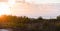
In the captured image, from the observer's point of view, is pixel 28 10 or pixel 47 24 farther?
pixel 28 10

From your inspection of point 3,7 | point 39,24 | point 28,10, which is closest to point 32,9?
point 28,10

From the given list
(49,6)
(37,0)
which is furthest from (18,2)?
(49,6)

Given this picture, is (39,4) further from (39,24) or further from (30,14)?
(39,24)

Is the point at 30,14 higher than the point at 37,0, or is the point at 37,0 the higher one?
the point at 37,0

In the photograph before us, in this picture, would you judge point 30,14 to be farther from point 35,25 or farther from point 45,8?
point 35,25

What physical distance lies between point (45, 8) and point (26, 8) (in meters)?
0.37

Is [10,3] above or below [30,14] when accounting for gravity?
above

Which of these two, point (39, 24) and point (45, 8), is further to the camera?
point (45, 8)

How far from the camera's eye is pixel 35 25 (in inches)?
75.4

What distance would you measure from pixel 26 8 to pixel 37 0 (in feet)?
0.88

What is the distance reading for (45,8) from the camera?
3.26m

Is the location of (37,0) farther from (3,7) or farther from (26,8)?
(3,7)

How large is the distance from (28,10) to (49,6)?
1.37ft

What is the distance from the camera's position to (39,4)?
3.27m
